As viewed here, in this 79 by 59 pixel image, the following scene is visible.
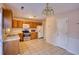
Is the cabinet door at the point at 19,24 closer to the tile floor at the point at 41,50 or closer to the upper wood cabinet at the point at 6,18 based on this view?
the tile floor at the point at 41,50

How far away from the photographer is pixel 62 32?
173 inches

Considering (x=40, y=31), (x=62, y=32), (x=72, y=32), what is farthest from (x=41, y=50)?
(x=40, y=31)

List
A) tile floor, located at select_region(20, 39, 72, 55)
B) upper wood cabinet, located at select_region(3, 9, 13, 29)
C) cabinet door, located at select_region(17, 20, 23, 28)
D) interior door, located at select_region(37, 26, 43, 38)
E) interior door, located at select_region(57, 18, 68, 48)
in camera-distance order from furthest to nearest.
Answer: interior door, located at select_region(37, 26, 43, 38) → cabinet door, located at select_region(17, 20, 23, 28) → interior door, located at select_region(57, 18, 68, 48) → tile floor, located at select_region(20, 39, 72, 55) → upper wood cabinet, located at select_region(3, 9, 13, 29)

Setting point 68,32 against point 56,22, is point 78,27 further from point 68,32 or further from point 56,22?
point 56,22

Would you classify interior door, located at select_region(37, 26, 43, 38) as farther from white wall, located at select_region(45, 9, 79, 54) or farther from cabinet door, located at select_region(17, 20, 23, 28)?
white wall, located at select_region(45, 9, 79, 54)

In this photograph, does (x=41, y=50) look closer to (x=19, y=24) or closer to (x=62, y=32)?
(x=62, y=32)

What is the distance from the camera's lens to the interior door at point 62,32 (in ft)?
13.7

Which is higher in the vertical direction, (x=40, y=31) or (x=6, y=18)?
(x=6, y=18)

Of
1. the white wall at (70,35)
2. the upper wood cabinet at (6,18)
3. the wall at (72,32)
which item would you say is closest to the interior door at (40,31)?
the white wall at (70,35)

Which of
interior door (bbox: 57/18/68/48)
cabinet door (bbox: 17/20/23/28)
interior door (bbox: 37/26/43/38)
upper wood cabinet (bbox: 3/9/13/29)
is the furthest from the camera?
interior door (bbox: 37/26/43/38)

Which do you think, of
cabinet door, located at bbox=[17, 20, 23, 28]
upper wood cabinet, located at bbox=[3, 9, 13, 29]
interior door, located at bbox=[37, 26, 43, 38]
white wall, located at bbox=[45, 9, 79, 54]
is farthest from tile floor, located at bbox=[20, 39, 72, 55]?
interior door, located at bbox=[37, 26, 43, 38]

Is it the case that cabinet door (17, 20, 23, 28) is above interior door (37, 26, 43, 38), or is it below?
above

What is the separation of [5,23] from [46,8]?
1.26 metres

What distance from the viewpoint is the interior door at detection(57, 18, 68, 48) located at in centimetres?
416
